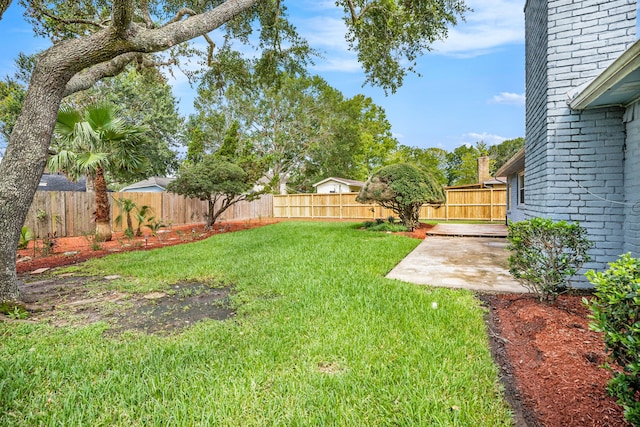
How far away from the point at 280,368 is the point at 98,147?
25.6 ft

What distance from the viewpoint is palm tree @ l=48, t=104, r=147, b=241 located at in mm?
6926

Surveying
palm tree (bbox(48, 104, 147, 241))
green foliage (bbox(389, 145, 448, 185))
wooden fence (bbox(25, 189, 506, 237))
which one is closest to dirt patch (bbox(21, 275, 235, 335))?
palm tree (bbox(48, 104, 147, 241))

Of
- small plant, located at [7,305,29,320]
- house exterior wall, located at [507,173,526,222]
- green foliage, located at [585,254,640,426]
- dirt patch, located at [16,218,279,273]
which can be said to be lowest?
small plant, located at [7,305,29,320]

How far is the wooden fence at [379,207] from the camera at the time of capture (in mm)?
15398

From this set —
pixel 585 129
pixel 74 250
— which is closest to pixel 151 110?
pixel 74 250

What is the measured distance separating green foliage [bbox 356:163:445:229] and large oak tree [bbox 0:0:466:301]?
10.8 ft

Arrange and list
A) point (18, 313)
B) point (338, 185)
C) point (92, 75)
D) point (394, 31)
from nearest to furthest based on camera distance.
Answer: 1. point (18, 313)
2. point (92, 75)
3. point (394, 31)
4. point (338, 185)

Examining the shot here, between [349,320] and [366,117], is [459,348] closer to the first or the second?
[349,320]

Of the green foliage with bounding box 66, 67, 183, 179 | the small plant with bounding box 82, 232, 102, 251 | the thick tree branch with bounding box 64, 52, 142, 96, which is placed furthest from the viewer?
the green foliage with bounding box 66, 67, 183, 179

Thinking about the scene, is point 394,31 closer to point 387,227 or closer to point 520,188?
point 387,227

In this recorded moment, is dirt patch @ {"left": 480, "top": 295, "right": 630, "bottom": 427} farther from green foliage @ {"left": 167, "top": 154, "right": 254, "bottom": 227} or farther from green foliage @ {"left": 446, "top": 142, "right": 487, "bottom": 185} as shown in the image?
green foliage @ {"left": 446, "top": 142, "right": 487, "bottom": 185}

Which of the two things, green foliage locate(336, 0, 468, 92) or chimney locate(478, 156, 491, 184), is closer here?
green foliage locate(336, 0, 468, 92)

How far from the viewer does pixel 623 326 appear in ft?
4.91

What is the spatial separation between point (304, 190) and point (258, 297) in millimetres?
30058
